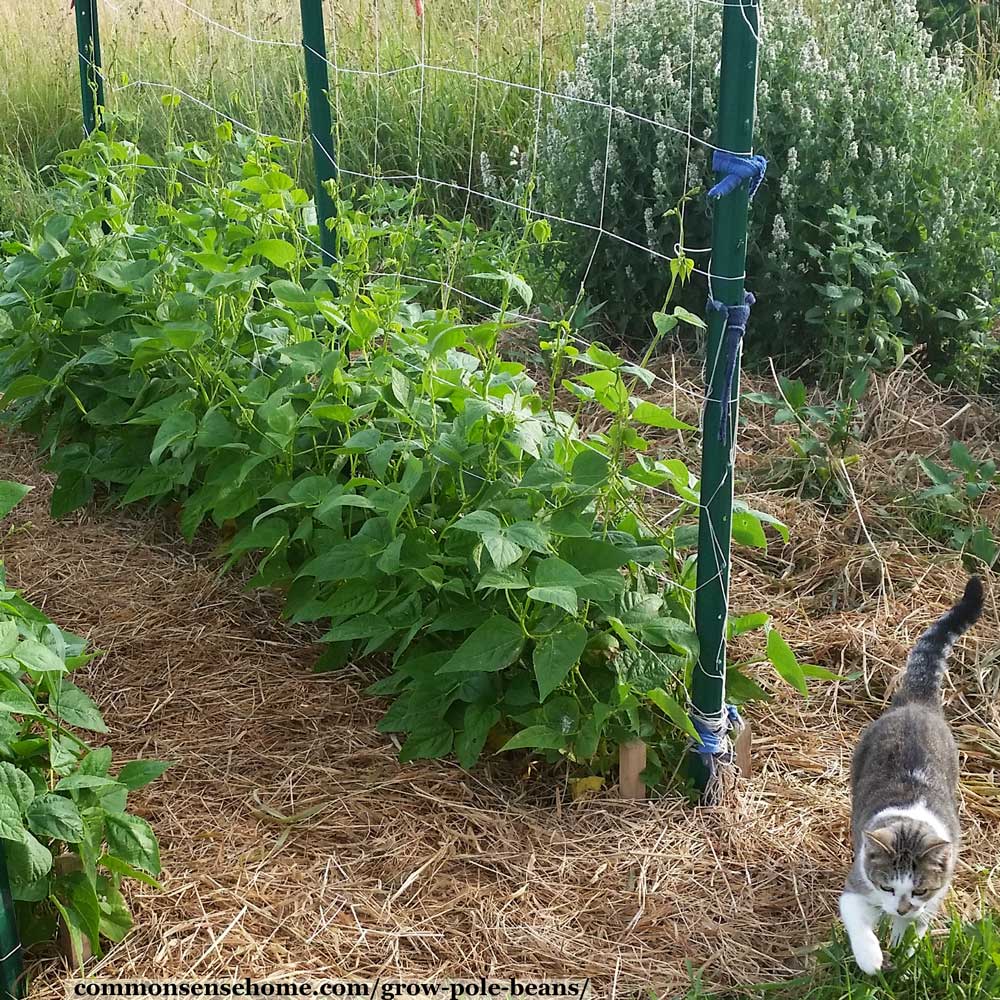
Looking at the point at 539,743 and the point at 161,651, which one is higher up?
the point at 539,743

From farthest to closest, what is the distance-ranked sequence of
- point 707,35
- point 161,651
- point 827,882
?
point 707,35
point 161,651
point 827,882

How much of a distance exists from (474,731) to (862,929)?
872mm

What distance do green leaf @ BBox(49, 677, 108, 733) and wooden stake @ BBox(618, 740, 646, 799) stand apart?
103 cm

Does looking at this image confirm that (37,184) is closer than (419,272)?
No

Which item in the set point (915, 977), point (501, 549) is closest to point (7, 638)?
point (501, 549)

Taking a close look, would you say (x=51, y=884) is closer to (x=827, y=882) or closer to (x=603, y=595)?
(x=603, y=595)

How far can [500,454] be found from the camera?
8.97 ft

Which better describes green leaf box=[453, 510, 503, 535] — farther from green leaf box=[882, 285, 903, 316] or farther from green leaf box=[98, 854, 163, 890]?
green leaf box=[882, 285, 903, 316]

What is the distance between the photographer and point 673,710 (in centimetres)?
241

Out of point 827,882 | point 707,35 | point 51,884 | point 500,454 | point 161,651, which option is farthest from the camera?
point 707,35

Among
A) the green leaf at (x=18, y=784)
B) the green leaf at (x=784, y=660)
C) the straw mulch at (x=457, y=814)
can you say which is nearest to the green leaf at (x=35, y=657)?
the green leaf at (x=18, y=784)

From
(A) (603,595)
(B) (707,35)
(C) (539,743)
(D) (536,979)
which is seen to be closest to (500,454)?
(A) (603,595)

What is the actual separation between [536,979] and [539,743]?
0.46 m

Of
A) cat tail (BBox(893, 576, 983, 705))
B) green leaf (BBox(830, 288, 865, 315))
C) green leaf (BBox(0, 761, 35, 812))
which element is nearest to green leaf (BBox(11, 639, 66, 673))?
green leaf (BBox(0, 761, 35, 812))
